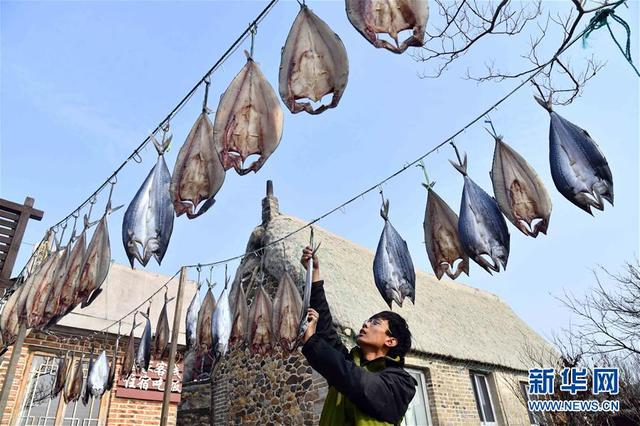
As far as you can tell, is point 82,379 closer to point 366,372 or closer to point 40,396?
point 40,396

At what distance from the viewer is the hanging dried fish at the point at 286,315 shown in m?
4.30

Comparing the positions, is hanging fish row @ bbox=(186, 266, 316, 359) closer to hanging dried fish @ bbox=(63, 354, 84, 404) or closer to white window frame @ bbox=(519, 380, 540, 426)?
hanging dried fish @ bbox=(63, 354, 84, 404)

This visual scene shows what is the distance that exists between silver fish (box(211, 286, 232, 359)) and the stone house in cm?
182

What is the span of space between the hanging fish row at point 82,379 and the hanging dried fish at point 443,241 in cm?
536

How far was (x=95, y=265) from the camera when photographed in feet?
9.07

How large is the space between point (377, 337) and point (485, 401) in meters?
8.88

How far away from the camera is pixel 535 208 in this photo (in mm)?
A: 2303

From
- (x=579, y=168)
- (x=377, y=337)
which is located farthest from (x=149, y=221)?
(x=579, y=168)

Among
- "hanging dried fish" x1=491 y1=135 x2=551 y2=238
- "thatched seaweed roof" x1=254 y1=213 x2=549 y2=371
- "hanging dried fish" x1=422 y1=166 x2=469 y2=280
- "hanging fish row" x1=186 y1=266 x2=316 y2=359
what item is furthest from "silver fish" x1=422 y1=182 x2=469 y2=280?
"thatched seaweed roof" x1=254 y1=213 x2=549 y2=371

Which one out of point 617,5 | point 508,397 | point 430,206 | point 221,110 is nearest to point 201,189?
point 221,110

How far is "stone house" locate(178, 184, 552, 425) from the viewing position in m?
7.46

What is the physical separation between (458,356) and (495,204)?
7.20 metres

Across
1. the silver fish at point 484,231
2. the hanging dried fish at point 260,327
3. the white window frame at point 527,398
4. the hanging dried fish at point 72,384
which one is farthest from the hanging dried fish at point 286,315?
the white window frame at point 527,398

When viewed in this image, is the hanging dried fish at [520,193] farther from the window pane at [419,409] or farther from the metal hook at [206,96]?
the window pane at [419,409]
